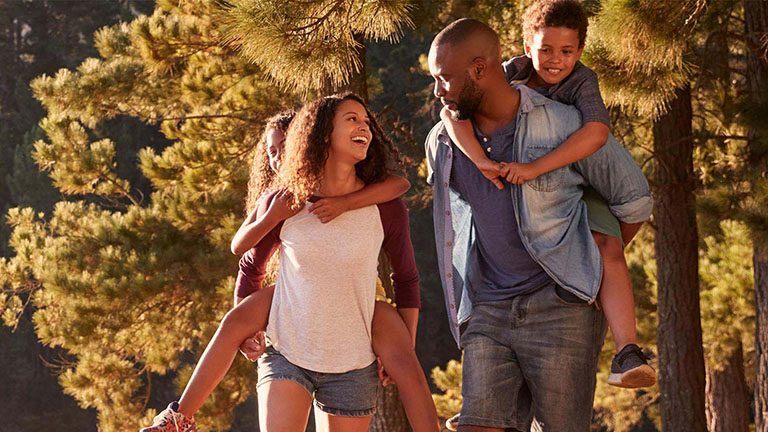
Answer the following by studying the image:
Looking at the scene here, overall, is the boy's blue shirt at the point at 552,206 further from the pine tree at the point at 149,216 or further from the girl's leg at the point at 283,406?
the pine tree at the point at 149,216

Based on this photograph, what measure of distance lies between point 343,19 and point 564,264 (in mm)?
1983

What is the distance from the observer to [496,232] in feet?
7.13

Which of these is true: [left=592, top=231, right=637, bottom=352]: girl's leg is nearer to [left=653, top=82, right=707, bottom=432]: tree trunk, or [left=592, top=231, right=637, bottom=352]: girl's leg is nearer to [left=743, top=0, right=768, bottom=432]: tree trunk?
[left=743, top=0, right=768, bottom=432]: tree trunk

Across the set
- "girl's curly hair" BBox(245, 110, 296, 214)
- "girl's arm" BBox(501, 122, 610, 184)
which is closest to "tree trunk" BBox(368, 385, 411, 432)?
"girl's curly hair" BBox(245, 110, 296, 214)

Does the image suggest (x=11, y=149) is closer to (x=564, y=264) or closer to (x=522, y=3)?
Result: (x=522, y=3)

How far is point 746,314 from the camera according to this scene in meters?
7.49

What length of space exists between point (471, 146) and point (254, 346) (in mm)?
808

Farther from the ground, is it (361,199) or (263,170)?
(263,170)

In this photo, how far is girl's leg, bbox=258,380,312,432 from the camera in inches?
88.5

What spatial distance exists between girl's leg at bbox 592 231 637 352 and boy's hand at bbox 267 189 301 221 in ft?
2.73

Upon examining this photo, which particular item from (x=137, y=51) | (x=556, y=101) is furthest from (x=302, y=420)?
(x=137, y=51)

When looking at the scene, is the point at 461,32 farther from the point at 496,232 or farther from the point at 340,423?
the point at 340,423

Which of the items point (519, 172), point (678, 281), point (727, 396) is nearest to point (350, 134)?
point (519, 172)

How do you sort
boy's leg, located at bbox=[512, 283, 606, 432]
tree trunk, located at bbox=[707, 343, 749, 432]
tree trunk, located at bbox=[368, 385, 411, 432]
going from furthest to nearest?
1. tree trunk, located at bbox=[707, 343, 749, 432]
2. tree trunk, located at bbox=[368, 385, 411, 432]
3. boy's leg, located at bbox=[512, 283, 606, 432]
